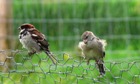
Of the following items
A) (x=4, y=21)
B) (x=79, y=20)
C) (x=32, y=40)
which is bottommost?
(x=79, y=20)

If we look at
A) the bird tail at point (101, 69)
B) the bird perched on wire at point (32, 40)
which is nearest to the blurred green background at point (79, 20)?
the bird perched on wire at point (32, 40)

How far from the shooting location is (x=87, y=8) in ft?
33.8

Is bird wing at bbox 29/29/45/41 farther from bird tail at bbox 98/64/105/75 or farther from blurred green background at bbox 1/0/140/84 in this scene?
blurred green background at bbox 1/0/140/84

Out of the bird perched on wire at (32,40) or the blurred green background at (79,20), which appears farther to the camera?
the blurred green background at (79,20)

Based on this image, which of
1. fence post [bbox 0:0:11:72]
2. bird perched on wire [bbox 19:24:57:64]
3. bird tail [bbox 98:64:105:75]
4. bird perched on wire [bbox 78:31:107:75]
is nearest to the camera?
bird tail [bbox 98:64:105:75]

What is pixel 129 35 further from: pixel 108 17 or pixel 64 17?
pixel 64 17

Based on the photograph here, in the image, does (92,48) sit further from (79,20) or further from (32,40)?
(79,20)

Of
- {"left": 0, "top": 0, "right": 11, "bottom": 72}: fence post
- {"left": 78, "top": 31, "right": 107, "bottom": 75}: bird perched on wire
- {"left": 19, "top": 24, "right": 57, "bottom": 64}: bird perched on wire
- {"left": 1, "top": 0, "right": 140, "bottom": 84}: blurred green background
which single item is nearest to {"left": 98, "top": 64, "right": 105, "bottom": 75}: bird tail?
{"left": 78, "top": 31, "right": 107, "bottom": 75}: bird perched on wire

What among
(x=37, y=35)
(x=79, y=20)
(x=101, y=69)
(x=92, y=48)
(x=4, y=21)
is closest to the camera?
(x=101, y=69)

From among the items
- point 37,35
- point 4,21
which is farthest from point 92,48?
point 4,21

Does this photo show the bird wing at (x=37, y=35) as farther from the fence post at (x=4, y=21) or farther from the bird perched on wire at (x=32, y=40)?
the fence post at (x=4, y=21)

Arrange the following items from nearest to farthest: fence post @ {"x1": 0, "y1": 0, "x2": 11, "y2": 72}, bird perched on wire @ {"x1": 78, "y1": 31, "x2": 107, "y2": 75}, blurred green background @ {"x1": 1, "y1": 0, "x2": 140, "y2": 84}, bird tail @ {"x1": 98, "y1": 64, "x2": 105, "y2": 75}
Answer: bird tail @ {"x1": 98, "y1": 64, "x2": 105, "y2": 75} < bird perched on wire @ {"x1": 78, "y1": 31, "x2": 107, "y2": 75} < fence post @ {"x1": 0, "y1": 0, "x2": 11, "y2": 72} < blurred green background @ {"x1": 1, "y1": 0, "x2": 140, "y2": 84}

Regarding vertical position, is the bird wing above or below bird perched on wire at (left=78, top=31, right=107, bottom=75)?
above

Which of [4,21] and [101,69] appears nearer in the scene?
[101,69]
